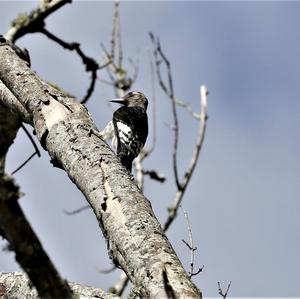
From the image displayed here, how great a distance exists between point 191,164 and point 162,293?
5799 mm

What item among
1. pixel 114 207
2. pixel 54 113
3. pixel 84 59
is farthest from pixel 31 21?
pixel 114 207

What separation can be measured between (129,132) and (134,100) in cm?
185

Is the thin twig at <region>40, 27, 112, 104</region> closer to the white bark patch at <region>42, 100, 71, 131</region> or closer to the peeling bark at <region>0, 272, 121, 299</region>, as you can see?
the white bark patch at <region>42, 100, 71, 131</region>

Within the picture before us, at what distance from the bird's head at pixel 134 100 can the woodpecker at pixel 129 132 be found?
658 mm

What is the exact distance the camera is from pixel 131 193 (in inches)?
147

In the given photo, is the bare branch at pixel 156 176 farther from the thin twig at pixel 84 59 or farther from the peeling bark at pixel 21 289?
the peeling bark at pixel 21 289

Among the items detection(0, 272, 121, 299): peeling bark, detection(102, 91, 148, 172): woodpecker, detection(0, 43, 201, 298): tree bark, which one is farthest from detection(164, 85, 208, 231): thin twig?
detection(0, 272, 121, 299): peeling bark

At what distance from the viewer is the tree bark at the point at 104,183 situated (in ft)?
10.2

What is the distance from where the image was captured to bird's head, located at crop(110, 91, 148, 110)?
923 cm

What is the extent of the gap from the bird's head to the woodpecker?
66cm

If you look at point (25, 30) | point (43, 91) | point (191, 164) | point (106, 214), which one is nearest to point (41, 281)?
point (106, 214)

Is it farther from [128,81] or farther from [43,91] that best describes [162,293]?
[128,81]

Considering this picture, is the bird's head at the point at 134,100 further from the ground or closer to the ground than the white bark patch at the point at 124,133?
further from the ground

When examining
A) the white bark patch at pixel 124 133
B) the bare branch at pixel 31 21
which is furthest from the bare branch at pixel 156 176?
the bare branch at pixel 31 21
